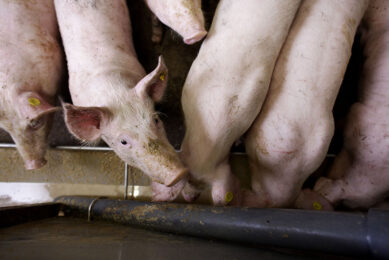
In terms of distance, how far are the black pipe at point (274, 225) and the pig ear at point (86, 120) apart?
48 centimetres

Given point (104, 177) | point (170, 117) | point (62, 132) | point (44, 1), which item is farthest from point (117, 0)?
point (104, 177)

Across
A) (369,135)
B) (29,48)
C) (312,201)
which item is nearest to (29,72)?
(29,48)

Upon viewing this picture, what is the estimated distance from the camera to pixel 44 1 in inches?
83.4

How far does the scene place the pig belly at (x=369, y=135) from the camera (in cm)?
189

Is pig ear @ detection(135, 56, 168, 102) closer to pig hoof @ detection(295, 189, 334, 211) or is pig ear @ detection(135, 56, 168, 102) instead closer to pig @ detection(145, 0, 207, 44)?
pig @ detection(145, 0, 207, 44)

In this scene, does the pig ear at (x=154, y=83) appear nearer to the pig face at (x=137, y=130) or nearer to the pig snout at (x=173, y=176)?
the pig face at (x=137, y=130)

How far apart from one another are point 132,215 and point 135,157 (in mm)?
331

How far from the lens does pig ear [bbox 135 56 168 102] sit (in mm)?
1574

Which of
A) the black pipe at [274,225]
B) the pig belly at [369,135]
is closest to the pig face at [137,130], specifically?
the black pipe at [274,225]

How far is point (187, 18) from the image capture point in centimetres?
170

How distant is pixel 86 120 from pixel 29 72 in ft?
2.34

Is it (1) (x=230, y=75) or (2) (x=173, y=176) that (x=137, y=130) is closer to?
(2) (x=173, y=176)

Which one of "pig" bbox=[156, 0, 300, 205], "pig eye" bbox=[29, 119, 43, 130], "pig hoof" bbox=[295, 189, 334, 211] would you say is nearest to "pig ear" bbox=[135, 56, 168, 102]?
"pig" bbox=[156, 0, 300, 205]

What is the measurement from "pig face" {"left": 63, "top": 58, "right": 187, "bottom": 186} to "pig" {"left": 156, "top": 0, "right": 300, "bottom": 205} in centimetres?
23
